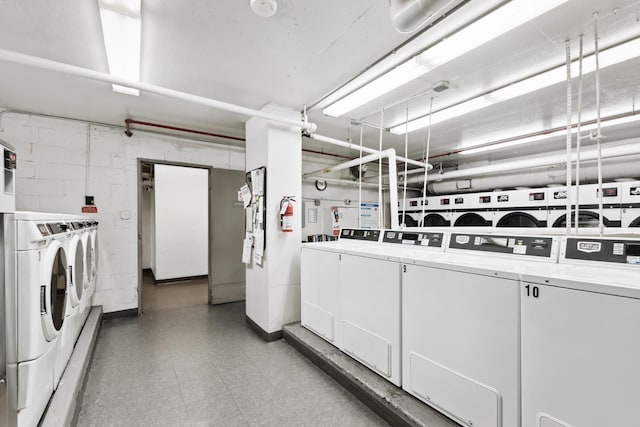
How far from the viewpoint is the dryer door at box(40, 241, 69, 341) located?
1435 mm

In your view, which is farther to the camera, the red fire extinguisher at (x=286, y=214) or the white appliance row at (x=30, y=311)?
the red fire extinguisher at (x=286, y=214)

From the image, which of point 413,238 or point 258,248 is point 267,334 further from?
point 413,238

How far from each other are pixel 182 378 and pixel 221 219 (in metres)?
2.50

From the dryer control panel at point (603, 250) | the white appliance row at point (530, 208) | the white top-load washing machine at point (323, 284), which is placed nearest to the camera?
the dryer control panel at point (603, 250)

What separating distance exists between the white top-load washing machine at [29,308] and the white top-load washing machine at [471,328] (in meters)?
2.01

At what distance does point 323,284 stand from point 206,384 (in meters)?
1.26

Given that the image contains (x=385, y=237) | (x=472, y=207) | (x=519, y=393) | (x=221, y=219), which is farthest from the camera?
(x=472, y=207)

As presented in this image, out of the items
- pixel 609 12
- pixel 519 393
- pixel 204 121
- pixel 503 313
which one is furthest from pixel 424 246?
pixel 204 121

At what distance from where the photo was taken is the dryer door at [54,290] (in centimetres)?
144

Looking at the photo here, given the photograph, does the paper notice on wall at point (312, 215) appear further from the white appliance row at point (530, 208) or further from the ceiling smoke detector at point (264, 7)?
the ceiling smoke detector at point (264, 7)

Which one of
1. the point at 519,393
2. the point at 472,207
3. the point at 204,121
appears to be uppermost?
the point at 204,121

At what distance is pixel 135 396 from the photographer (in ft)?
6.81

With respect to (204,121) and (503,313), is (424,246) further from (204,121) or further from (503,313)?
(204,121)

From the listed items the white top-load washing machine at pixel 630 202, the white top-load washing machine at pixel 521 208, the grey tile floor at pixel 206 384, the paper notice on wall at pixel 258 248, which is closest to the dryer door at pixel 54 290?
the grey tile floor at pixel 206 384
